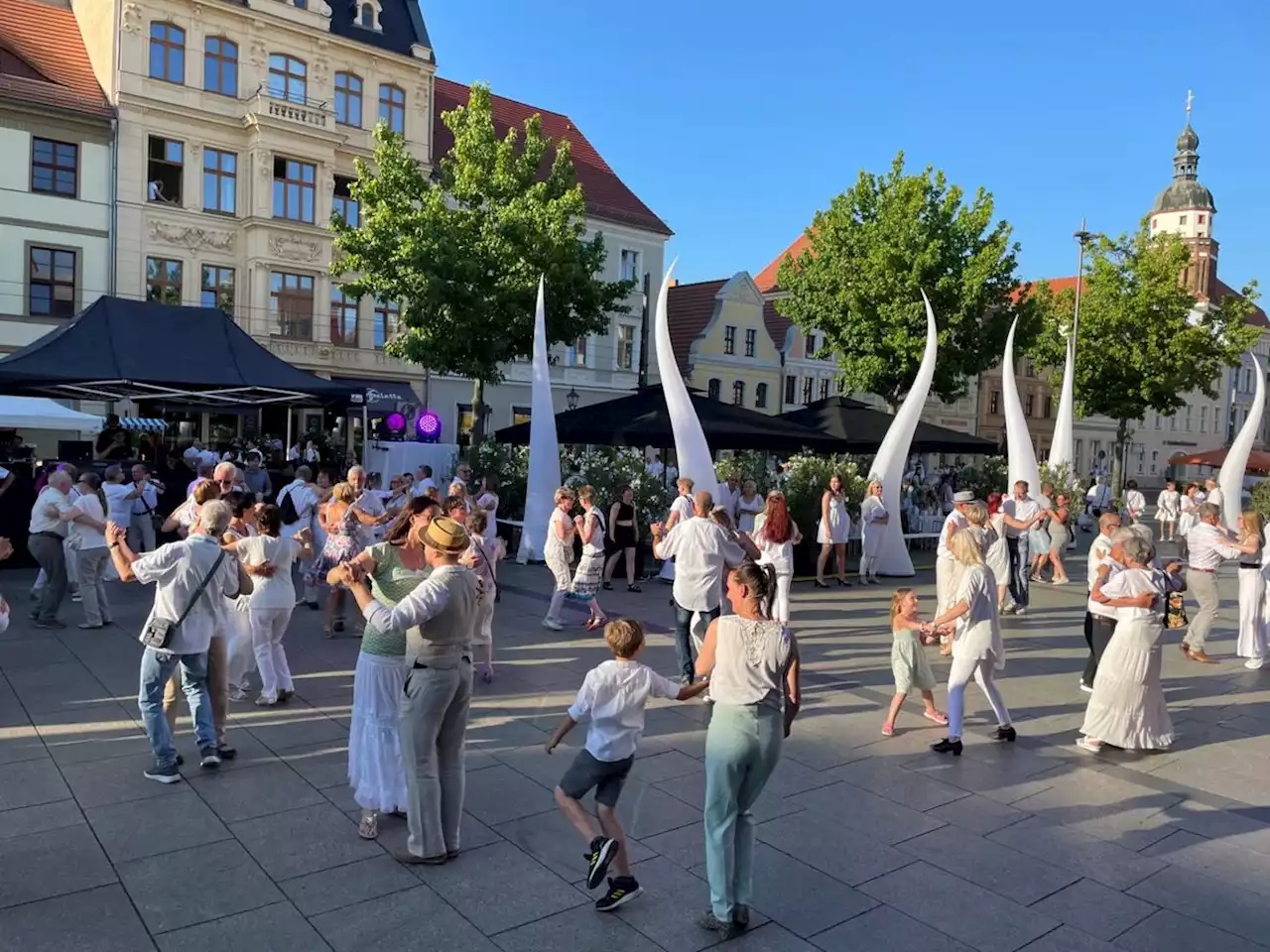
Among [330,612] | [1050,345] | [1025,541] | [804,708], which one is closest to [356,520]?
[330,612]

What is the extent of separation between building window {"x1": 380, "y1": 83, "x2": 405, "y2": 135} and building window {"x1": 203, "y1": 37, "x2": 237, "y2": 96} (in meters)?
4.96

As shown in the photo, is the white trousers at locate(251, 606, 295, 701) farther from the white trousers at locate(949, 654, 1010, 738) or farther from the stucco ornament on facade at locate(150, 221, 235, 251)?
the stucco ornament on facade at locate(150, 221, 235, 251)

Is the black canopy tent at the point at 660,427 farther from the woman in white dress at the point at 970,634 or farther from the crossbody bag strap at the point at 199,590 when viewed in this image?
the crossbody bag strap at the point at 199,590

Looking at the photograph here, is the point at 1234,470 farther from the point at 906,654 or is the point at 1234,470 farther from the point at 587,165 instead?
the point at 587,165

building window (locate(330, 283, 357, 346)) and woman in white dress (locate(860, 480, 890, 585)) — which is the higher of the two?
→ building window (locate(330, 283, 357, 346))

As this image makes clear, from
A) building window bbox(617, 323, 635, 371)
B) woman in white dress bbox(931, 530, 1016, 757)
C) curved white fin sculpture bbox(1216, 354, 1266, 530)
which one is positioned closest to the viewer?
woman in white dress bbox(931, 530, 1016, 757)

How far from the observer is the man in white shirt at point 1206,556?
934 cm

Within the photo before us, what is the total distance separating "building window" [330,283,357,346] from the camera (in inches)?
1201

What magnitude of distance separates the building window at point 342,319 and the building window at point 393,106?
635 centimetres

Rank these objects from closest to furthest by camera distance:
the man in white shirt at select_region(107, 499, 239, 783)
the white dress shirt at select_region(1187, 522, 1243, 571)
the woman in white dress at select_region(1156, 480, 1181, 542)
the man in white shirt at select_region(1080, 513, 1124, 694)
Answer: the man in white shirt at select_region(107, 499, 239, 783), the man in white shirt at select_region(1080, 513, 1124, 694), the white dress shirt at select_region(1187, 522, 1243, 571), the woman in white dress at select_region(1156, 480, 1181, 542)

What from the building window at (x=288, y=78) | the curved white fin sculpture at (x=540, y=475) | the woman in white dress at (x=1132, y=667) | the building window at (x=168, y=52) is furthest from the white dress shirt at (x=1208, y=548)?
the building window at (x=168, y=52)

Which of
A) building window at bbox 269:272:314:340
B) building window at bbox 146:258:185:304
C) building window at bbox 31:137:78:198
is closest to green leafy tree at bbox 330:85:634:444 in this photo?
building window at bbox 269:272:314:340

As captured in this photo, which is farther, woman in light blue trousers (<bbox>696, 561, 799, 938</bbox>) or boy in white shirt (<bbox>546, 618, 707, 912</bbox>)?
boy in white shirt (<bbox>546, 618, 707, 912</bbox>)

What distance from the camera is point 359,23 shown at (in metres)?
31.3
